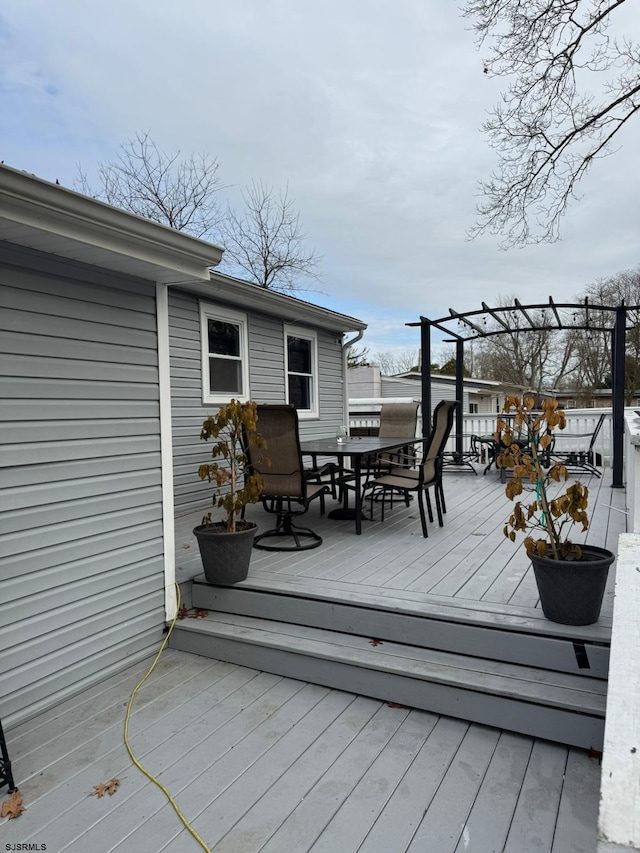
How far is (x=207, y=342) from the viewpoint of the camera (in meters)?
5.80

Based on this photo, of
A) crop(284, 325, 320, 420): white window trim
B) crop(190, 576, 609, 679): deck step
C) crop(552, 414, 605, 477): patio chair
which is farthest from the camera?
crop(284, 325, 320, 420): white window trim

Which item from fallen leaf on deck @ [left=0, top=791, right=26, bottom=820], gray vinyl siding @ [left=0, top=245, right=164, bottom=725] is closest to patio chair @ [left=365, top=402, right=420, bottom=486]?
gray vinyl siding @ [left=0, top=245, right=164, bottom=725]

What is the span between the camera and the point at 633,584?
1.53m

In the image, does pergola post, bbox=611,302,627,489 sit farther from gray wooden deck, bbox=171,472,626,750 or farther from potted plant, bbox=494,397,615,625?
potted plant, bbox=494,397,615,625

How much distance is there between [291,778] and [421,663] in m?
0.79

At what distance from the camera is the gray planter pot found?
10.2 feet

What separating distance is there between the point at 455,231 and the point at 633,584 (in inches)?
522

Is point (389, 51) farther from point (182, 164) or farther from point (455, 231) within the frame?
point (182, 164)

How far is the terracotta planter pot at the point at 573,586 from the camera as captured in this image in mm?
2348

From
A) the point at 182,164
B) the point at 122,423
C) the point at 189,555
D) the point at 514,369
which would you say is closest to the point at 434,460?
the point at 189,555

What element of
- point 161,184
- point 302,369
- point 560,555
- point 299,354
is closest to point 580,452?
point 302,369

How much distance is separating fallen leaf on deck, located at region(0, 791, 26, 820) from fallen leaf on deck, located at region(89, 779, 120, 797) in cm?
23

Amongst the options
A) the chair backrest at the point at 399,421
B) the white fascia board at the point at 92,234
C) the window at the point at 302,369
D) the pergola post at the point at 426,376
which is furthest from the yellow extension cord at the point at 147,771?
the pergola post at the point at 426,376

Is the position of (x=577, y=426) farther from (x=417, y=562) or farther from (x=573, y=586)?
(x=573, y=586)
